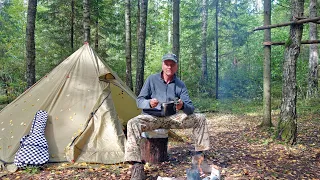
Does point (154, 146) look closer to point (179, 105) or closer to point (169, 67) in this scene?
point (179, 105)

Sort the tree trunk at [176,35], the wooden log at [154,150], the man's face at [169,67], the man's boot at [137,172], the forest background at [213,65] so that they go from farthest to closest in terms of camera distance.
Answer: the tree trunk at [176,35], the forest background at [213,65], the wooden log at [154,150], the man's face at [169,67], the man's boot at [137,172]

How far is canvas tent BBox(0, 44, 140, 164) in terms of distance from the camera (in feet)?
14.4

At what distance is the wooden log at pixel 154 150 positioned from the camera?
A: 14.0 feet

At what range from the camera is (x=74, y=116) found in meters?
4.81

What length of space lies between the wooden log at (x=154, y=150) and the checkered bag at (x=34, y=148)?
4.97 ft

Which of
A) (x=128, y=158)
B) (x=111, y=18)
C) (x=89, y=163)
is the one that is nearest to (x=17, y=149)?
(x=89, y=163)

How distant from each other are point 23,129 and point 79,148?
106cm

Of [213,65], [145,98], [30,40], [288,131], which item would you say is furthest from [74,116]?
[213,65]

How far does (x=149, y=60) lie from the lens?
23062 mm

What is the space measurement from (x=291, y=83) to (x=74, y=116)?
13.4 ft

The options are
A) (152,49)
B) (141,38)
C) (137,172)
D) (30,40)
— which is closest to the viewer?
(137,172)

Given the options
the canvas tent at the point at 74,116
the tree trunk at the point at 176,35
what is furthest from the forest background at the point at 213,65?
the tree trunk at the point at 176,35

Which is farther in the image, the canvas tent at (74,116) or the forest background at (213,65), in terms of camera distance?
the forest background at (213,65)

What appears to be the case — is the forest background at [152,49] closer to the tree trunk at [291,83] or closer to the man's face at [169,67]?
the tree trunk at [291,83]
